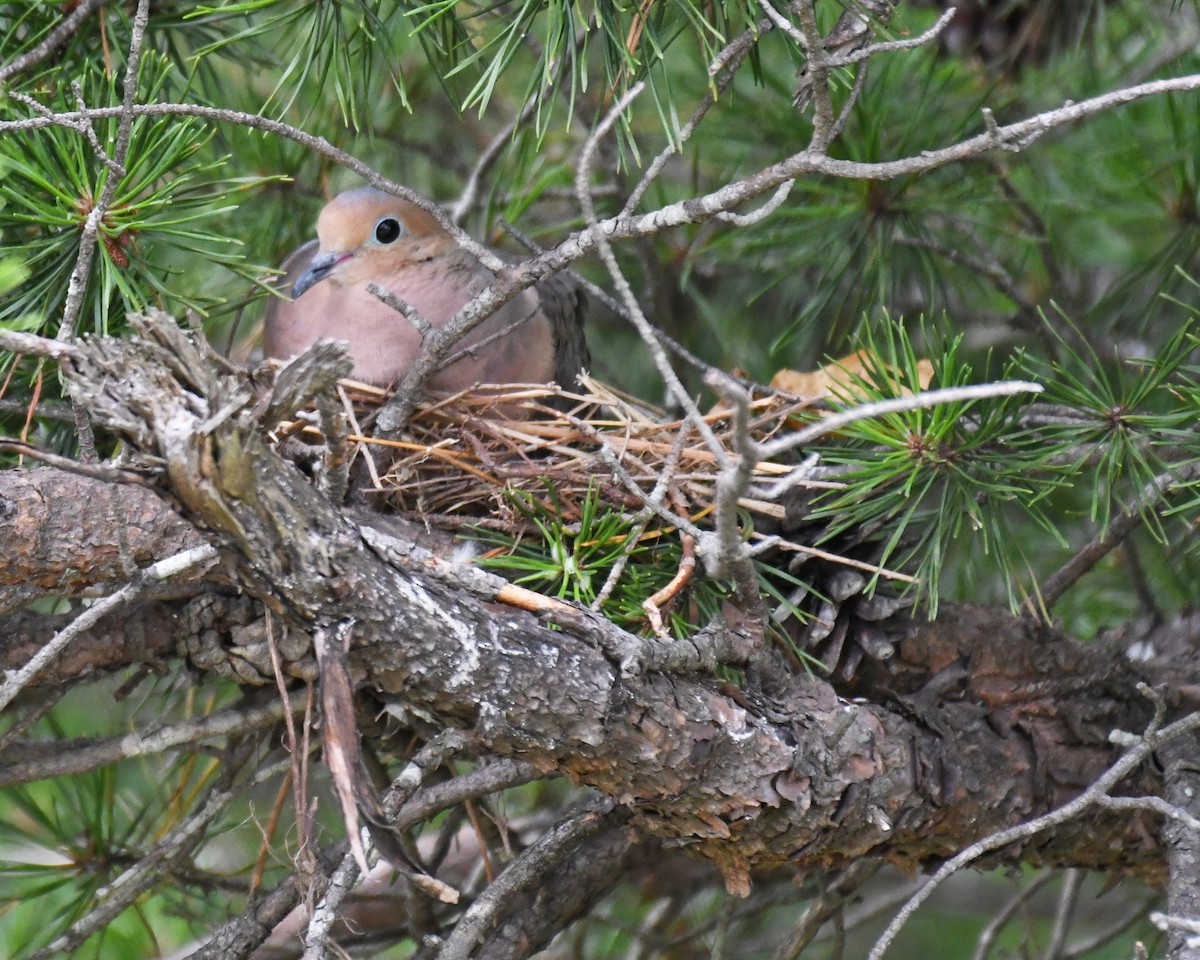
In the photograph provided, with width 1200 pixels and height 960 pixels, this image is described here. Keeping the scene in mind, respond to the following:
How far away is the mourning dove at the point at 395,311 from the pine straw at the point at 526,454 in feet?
0.31

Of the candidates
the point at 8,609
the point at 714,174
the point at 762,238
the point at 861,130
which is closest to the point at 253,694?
the point at 8,609

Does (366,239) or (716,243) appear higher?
(366,239)

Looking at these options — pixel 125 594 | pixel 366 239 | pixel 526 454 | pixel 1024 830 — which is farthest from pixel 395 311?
pixel 1024 830

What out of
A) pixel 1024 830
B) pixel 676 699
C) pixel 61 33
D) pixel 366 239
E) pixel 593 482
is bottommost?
pixel 1024 830

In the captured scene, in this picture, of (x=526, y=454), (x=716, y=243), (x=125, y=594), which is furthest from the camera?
(x=716, y=243)

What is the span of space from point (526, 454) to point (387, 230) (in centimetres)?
56

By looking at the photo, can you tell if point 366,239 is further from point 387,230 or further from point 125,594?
point 125,594

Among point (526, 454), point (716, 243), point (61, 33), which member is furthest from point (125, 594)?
point (716, 243)

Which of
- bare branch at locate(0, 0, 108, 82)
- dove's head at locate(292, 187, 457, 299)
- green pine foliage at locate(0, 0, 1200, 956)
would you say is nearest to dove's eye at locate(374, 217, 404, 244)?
dove's head at locate(292, 187, 457, 299)

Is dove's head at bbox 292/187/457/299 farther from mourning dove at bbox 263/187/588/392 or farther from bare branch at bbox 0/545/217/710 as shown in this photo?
bare branch at bbox 0/545/217/710

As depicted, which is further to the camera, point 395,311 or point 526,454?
point 395,311

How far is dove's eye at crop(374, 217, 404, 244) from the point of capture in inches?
95.8

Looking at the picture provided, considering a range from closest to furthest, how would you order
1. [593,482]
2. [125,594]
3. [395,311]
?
[125,594]
[593,482]
[395,311]

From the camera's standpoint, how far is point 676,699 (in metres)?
1.58
